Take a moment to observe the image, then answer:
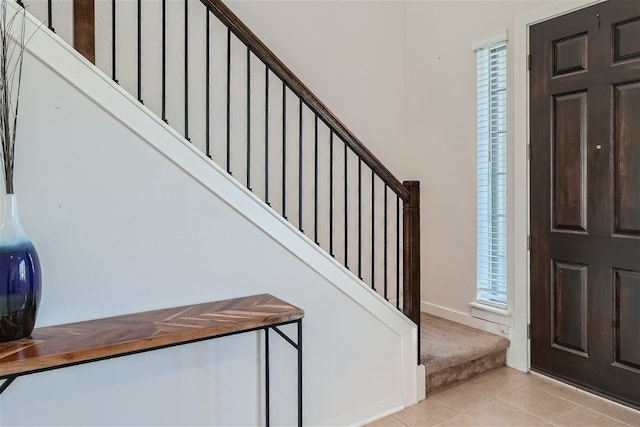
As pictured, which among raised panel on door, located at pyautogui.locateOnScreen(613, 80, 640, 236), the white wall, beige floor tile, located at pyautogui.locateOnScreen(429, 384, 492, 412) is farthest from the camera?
beige floor tile, located at pyautogui.locateOnScreen(429, 384, 492, 412)

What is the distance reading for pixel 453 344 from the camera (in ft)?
9.45

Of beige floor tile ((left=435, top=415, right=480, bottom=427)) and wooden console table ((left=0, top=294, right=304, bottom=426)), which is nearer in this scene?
wooden console table ((left=0, top=294, right=304, bottom=426))

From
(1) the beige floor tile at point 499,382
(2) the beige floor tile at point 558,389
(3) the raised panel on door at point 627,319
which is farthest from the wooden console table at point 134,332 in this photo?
(3) the raised panel on door at point 627,319

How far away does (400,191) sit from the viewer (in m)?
2.36

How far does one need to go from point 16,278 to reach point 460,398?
7.87ft

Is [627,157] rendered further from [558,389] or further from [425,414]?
[425,414]

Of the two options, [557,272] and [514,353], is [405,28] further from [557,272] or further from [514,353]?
[514,353]

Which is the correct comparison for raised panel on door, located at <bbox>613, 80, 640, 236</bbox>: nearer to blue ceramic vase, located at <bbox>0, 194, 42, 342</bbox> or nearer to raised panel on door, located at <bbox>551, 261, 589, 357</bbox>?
raised panel on door, located at <bbox>551, 261, 589, 357</bbox>

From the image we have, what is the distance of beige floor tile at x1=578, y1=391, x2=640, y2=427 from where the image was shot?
89.2 inches

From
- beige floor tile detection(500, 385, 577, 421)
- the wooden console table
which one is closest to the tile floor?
beige floor tile detection(500, 385, 577, 421)

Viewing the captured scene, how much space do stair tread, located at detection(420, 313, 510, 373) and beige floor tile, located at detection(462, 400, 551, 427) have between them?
32 centimetres

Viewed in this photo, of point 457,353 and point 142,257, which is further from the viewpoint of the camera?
point 457,353

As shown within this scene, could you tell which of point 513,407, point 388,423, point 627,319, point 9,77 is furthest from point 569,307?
point 9,77

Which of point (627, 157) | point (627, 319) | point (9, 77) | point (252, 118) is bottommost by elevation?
point (627, 319)
